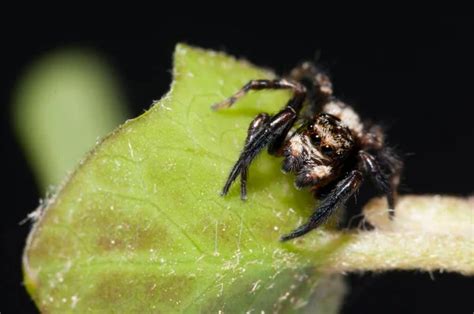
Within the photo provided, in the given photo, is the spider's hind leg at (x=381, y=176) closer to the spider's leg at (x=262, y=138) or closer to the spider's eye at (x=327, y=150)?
Result: the spider's eye at (x=327, y=150)

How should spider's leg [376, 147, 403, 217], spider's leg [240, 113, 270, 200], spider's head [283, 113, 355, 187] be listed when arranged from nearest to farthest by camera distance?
spider's leg [240, 113, 270, 200]
spider's head [283, 113, 355, 187]
spider's leg [376, 147, 403, 217]

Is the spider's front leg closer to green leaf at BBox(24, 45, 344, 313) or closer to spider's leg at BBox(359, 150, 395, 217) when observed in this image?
green leaf at BBox(24, 45, 344, 313)

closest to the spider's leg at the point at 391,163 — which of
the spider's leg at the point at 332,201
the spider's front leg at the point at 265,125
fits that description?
the spider's leg at the point at 332,201

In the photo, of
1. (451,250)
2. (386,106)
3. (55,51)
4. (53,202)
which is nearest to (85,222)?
(53,202)

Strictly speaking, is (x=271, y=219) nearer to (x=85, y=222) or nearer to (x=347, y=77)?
(x=85, y=222)

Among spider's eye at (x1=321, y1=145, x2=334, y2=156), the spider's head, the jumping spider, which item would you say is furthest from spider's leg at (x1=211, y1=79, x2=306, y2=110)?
spider's eye at (x1=321, y1=145, x2=334, y2=156)

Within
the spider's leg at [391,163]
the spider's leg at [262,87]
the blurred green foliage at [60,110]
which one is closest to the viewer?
the spider's leg at [262,87]

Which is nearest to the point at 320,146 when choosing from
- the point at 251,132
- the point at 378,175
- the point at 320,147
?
the point at 320,147
